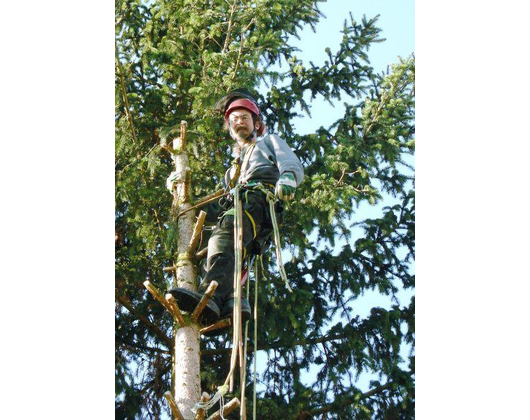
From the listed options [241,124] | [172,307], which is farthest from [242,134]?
[172,307]

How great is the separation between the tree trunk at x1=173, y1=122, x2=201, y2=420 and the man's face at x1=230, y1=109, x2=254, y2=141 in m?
0.43

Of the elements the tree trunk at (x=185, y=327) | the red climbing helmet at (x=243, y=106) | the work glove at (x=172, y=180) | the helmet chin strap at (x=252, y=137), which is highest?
the red climbing helmet at (x=243, y=106)

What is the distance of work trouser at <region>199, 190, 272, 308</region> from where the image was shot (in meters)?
5.75

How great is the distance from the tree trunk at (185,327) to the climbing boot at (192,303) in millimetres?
98

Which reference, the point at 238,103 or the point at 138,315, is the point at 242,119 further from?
the point at 138,315

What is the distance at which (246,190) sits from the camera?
5953 millimetres

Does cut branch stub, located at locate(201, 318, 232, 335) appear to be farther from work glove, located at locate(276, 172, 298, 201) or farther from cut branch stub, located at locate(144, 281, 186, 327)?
work glove, located at locate(276, 172, 298, 201)

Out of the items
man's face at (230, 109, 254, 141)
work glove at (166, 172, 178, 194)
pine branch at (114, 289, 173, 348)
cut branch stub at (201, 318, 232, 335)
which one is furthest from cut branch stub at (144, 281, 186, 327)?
pine branch at (114, 289, 173, 348)

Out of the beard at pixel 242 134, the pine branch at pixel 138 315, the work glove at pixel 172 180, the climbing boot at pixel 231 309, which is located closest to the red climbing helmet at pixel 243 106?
the beard at pixel 242 134

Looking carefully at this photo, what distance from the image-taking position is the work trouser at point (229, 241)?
5.75m

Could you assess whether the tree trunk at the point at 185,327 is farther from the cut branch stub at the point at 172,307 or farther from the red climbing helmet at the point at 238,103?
the red climbing helmet at the point at 238,103
